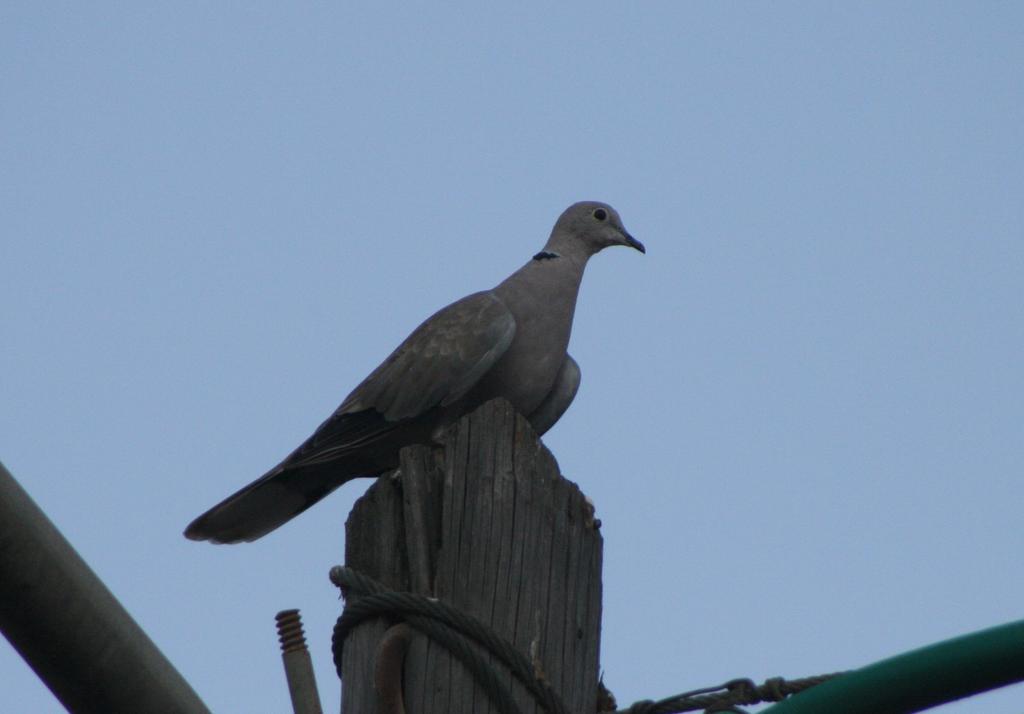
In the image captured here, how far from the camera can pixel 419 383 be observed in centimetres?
533

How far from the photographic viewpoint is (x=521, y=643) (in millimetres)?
2652

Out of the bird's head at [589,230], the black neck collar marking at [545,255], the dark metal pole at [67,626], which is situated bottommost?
the dark metal pole at [67,626]

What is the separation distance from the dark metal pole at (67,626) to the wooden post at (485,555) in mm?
743

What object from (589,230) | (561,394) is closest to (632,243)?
(589,230)

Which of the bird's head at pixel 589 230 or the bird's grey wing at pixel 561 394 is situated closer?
the bird's grey wing at pixel 561 394

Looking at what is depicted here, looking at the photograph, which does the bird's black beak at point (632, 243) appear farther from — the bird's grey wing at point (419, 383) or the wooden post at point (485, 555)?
the wooden post at point (485, 555)

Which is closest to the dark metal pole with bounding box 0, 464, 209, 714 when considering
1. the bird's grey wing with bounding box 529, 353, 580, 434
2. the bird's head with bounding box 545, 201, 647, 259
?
the bird's grey wing with bounding box 529, 353, 580, 434

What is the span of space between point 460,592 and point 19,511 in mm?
972

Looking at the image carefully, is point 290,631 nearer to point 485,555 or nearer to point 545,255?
point 485,555

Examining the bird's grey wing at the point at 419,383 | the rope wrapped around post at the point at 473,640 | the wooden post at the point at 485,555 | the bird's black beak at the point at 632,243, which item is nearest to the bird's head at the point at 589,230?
the bird's black beak at the point at 632,243

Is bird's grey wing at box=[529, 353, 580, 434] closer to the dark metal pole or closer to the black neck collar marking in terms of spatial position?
the black neck collar marking

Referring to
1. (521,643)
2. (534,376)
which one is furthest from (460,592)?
(534,376)

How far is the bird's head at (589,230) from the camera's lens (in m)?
6.60

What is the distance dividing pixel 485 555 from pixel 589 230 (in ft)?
13.6
